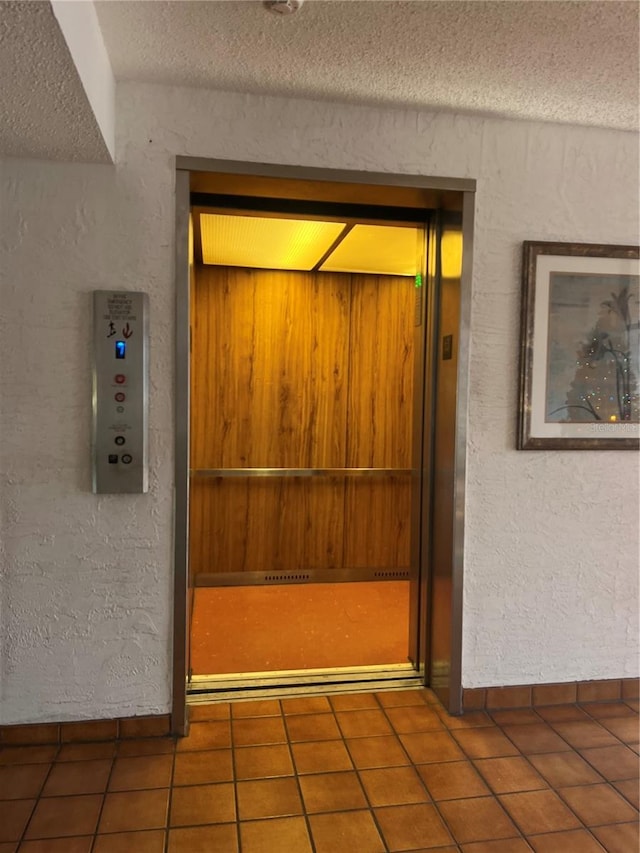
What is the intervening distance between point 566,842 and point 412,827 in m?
0.45

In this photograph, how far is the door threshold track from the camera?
257cm

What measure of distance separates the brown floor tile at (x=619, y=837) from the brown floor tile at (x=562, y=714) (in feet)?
1.95

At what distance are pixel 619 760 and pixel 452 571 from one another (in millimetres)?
→ 877

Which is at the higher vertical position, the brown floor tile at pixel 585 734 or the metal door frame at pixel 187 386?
the metal door frame at pixel 187 386

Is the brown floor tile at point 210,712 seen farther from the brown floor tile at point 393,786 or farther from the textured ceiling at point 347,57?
the textured ceiling at point 347,57

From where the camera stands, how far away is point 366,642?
3143 mm

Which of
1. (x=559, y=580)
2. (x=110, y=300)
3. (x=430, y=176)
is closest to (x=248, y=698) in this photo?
(x=559, y=580)

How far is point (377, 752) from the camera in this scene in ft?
7.27

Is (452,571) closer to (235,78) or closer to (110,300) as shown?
(110,300)

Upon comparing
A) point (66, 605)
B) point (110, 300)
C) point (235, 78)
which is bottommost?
point (66, 605)

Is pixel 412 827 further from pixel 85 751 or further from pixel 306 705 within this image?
pixel 85 751

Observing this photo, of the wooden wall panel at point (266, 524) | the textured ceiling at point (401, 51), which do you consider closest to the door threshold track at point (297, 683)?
the wooden wall panel at point (266, 524)

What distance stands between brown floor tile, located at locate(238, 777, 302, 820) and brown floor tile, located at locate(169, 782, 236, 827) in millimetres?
35

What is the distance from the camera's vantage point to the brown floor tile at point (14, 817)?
1771 mm
